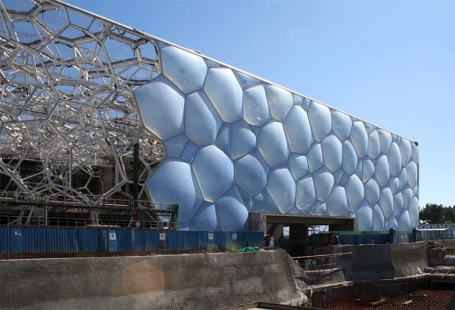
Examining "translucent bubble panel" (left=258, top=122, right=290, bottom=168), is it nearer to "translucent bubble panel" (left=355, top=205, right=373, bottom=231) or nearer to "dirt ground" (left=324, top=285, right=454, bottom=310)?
"dirt ground" (left=324, top=285, right=454, bottom=310)

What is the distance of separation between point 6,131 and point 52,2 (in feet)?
46.8

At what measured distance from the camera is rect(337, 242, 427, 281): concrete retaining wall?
30016 millimetres

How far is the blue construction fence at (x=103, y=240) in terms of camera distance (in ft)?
51.2

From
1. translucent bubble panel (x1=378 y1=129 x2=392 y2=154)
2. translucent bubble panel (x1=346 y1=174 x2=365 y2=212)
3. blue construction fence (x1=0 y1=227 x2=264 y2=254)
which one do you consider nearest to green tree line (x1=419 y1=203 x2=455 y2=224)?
translucent bubble panel (x1=378 y1=129 x2=392 y2=154)

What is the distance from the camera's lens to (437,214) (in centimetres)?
10538

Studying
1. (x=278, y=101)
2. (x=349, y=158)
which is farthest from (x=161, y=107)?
(x=349, y=158)

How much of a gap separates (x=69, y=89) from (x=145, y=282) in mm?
24496

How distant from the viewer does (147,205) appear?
86.4ft

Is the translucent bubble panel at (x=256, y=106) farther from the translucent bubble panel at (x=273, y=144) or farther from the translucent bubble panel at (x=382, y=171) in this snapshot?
the translucent bubble panel at (x=382, y=171)

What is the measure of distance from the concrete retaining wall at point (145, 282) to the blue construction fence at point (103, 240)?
1.43 metres

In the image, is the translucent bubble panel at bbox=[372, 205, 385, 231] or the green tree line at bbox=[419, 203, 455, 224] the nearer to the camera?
the translucent bubble panel at bbox=[372, 205, 385, 231]

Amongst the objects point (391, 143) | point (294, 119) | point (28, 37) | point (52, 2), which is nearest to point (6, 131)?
point (28, 37)

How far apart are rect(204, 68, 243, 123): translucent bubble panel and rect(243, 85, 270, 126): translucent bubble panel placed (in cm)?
56

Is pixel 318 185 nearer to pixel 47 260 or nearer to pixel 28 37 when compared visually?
pixel 28 37
